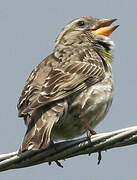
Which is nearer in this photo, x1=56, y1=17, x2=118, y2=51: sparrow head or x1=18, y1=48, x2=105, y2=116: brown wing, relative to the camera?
x1=18, y1=48, x2=105, y2=116: brown wing

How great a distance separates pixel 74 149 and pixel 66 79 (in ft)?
6.09

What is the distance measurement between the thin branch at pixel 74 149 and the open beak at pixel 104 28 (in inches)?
149

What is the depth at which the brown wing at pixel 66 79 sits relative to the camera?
639cm

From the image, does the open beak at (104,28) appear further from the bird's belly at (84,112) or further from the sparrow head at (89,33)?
the bird's belly at (84,112)

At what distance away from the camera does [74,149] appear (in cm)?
527

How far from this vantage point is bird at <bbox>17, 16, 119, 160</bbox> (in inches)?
246

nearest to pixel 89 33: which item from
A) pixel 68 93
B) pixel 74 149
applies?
pixel 68 93

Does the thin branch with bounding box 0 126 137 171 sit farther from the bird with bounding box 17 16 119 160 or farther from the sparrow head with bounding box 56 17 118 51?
the sparrow head with bounding box 56 17 118 51

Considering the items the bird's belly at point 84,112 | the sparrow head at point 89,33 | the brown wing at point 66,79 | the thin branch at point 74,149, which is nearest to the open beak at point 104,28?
the sparrow head at point 89,33

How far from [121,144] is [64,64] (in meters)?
2.78

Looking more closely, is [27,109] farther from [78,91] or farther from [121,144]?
[121,144]

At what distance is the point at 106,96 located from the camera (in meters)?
7.32

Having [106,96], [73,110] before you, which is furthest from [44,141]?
[106,96]

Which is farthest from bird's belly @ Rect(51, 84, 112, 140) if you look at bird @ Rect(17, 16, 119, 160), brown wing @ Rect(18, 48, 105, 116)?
brown wing @ Rect(18, 48, 105, 116)
